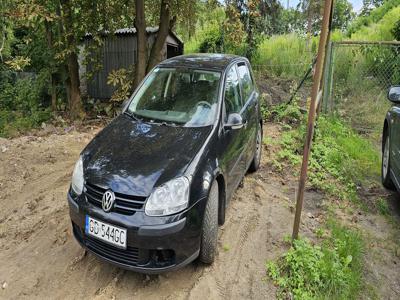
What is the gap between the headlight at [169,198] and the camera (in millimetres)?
2738

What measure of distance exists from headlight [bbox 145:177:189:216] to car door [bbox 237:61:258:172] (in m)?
1.69

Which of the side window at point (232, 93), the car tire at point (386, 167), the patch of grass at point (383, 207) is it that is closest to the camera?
the side window at point (232, 93)

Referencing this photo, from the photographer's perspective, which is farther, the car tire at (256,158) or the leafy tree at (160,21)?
the leafy tree at (160,21)

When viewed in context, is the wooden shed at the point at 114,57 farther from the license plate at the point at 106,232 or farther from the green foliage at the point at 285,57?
the license plate at the point at 106,232

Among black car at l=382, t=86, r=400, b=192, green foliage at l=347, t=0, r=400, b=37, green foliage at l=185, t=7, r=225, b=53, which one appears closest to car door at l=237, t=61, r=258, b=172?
black car at l=382, t=86, r=400, b=192

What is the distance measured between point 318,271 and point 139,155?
6.21 ft

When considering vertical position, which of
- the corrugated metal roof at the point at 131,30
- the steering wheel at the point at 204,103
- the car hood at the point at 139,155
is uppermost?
the corrugated metal roof at the point at 131,30

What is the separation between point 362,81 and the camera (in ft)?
29.7

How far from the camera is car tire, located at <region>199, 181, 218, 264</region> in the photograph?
3.03 m

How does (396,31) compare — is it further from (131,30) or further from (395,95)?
(131,30)

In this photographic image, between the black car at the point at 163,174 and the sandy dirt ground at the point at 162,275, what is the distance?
0.32 meters

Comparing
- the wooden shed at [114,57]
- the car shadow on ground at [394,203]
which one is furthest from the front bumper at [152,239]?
the wooden shed at [114,57]

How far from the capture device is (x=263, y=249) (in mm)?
3613

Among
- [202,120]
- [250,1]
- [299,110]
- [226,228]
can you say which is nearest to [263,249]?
[226,228]
